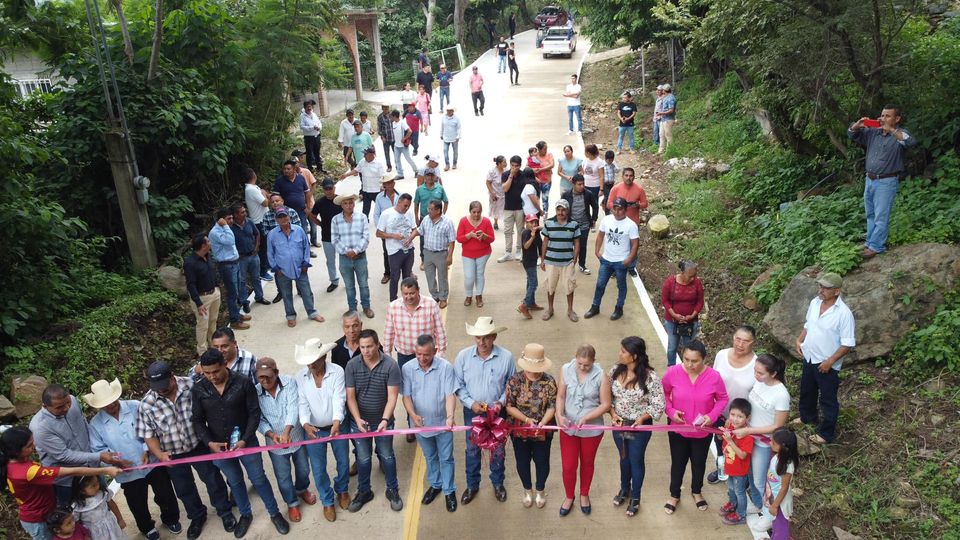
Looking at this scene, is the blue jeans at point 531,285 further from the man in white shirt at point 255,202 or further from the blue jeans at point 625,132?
the blue jeans at point 625,132

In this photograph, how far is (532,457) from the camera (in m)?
6.29

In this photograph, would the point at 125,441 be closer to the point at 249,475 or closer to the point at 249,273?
the point at 249,475

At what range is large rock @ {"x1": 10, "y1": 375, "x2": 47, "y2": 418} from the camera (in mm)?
7531

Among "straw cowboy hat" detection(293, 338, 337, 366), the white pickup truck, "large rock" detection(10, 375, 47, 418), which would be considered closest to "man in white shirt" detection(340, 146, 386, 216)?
"large rock" detection(10, 375, 47, 418)

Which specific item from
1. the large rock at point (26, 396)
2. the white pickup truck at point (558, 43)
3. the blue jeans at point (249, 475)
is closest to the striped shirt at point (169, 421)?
the blue jeans at point (249, 475)

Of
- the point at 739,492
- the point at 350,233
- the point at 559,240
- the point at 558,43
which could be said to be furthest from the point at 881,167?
the point at 558,43

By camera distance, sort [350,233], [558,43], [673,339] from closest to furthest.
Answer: [673,339]
[350,233]
[558,43]

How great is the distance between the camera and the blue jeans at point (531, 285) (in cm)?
979

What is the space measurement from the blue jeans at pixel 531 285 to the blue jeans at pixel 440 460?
3754mm

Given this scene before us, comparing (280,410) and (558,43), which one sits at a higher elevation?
(558,43)

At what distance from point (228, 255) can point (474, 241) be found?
3307 mm

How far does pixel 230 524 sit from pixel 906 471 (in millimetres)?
6147

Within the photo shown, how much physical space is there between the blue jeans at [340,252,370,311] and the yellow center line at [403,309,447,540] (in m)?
3.19

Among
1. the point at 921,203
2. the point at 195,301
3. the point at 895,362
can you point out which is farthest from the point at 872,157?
the point at 195,301
